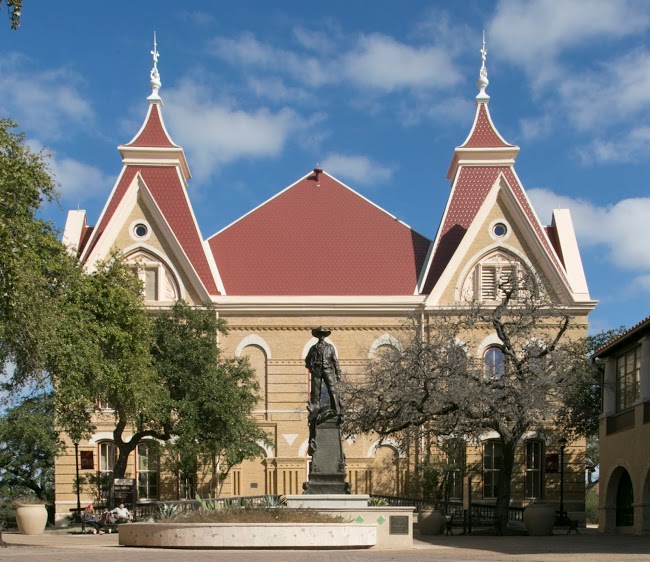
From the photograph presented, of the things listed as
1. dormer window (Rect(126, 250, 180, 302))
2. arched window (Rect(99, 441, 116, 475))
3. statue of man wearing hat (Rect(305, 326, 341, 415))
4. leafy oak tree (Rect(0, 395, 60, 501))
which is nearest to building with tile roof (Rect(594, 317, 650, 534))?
statue of man wearing hat (Rect(305, 326, 341, 415))

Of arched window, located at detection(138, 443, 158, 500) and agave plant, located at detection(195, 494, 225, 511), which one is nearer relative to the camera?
agave plant, located at detection(195, 494, 225, 511)

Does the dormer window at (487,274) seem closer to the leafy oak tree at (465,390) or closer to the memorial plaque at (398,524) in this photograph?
the leafy oak tree at (465,390)

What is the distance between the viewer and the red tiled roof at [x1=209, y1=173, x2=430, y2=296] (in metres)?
45.7

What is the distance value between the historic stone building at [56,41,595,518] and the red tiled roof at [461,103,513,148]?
63 mm

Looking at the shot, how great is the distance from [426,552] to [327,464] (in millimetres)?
3168

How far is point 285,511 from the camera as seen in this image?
921 inches

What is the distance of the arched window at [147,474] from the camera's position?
43531 millimetres

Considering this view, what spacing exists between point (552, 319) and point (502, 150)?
8.21 m

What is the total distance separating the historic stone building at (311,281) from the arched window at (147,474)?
0.05 meters

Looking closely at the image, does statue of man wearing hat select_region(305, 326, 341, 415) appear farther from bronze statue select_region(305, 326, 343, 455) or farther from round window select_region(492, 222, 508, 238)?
round window select_region(492, 222, 508, 238)

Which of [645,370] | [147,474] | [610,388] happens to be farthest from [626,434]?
[147,474]

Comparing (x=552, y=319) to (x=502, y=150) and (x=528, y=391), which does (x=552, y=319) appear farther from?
(x=528, y=391)

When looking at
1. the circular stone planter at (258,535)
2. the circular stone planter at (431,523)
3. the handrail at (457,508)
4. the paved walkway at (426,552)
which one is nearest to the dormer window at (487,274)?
the handrail at (457,508)

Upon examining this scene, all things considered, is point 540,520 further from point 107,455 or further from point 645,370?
point 107,455
